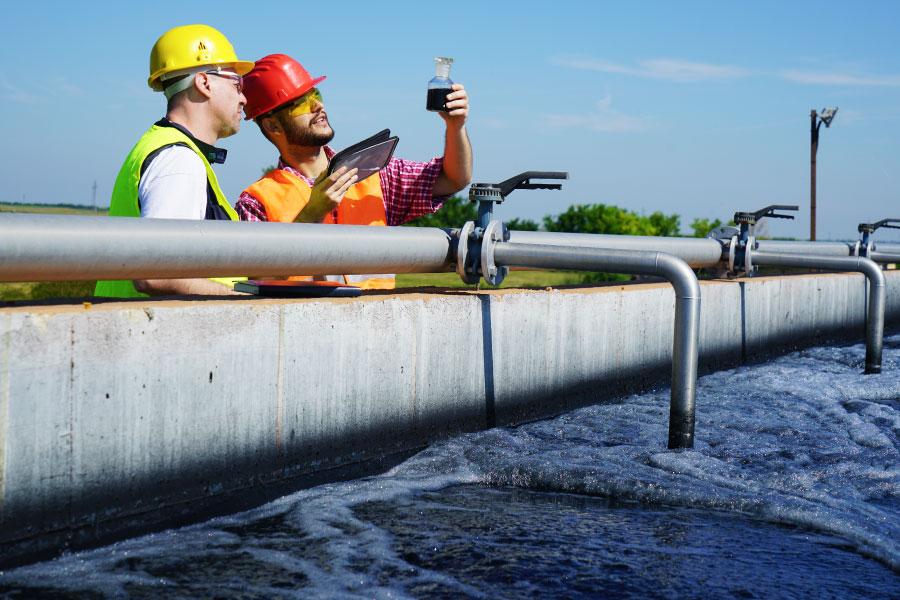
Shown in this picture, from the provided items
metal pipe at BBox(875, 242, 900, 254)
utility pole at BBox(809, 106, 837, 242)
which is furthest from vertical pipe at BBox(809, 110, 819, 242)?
metal pipe at BBox(875, 242, 900, 254)

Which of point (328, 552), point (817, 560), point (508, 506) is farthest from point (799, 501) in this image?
point (328, 552)

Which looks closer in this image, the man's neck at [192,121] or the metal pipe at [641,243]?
the man's neck at [192,121]

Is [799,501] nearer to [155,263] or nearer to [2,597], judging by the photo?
[155,263]

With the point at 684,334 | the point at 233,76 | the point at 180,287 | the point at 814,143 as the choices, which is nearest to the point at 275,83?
the point at 233,76

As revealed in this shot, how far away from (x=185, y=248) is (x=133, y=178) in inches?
21.7

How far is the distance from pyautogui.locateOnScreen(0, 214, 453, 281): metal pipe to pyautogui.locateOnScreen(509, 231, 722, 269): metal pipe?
991 millimetres

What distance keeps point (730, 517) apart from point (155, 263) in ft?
7.05

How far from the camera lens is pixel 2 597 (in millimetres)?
2664

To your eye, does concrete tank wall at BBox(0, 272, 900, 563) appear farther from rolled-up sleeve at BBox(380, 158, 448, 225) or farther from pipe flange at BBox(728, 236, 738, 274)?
pipe flange at BBox(728, 236, 738, 274)

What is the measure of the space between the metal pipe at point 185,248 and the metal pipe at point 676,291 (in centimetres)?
62

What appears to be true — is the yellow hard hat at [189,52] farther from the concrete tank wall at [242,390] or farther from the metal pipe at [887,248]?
the metal pipe at [887,248]

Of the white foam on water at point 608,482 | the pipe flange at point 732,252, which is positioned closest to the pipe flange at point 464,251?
the white foam on water at point 608,482

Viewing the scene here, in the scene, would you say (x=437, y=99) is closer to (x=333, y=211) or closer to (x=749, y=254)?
(x=333, y=211)

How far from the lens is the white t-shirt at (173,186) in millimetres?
3703
